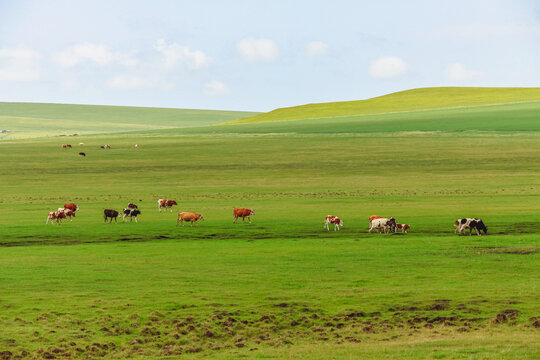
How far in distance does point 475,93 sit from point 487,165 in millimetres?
82749

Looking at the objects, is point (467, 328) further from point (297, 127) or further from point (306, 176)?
point (297, 127)

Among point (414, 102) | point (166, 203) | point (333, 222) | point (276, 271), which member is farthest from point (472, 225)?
point (414, 102)

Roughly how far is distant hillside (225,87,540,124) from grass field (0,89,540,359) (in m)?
69.8

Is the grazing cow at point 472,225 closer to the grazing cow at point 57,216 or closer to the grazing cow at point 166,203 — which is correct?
the grazing cow at point 166,203

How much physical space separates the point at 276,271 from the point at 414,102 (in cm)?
12521

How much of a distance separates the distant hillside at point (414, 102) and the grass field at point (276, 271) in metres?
69.8

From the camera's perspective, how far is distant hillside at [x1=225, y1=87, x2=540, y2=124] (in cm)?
13825

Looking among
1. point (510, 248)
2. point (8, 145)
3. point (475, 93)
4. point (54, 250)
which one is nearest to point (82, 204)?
point (54, 250)

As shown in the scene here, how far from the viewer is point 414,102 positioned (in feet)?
482

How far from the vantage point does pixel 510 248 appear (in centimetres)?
2992

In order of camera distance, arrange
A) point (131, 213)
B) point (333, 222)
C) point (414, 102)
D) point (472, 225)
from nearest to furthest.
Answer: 1. point (472, 225)
2. point (333, 222)
3. point (131, 213)
4. point (414, 102)

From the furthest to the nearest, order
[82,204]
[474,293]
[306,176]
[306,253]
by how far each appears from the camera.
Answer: [306,176]
[82,204]
[306,253]
[474,293]

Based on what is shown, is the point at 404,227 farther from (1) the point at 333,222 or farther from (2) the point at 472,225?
(1) the point at 333,222

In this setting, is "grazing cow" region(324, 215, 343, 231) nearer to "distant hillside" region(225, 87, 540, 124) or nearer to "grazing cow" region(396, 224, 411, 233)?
"grazing cow" region(396, 224, 411, 233)
